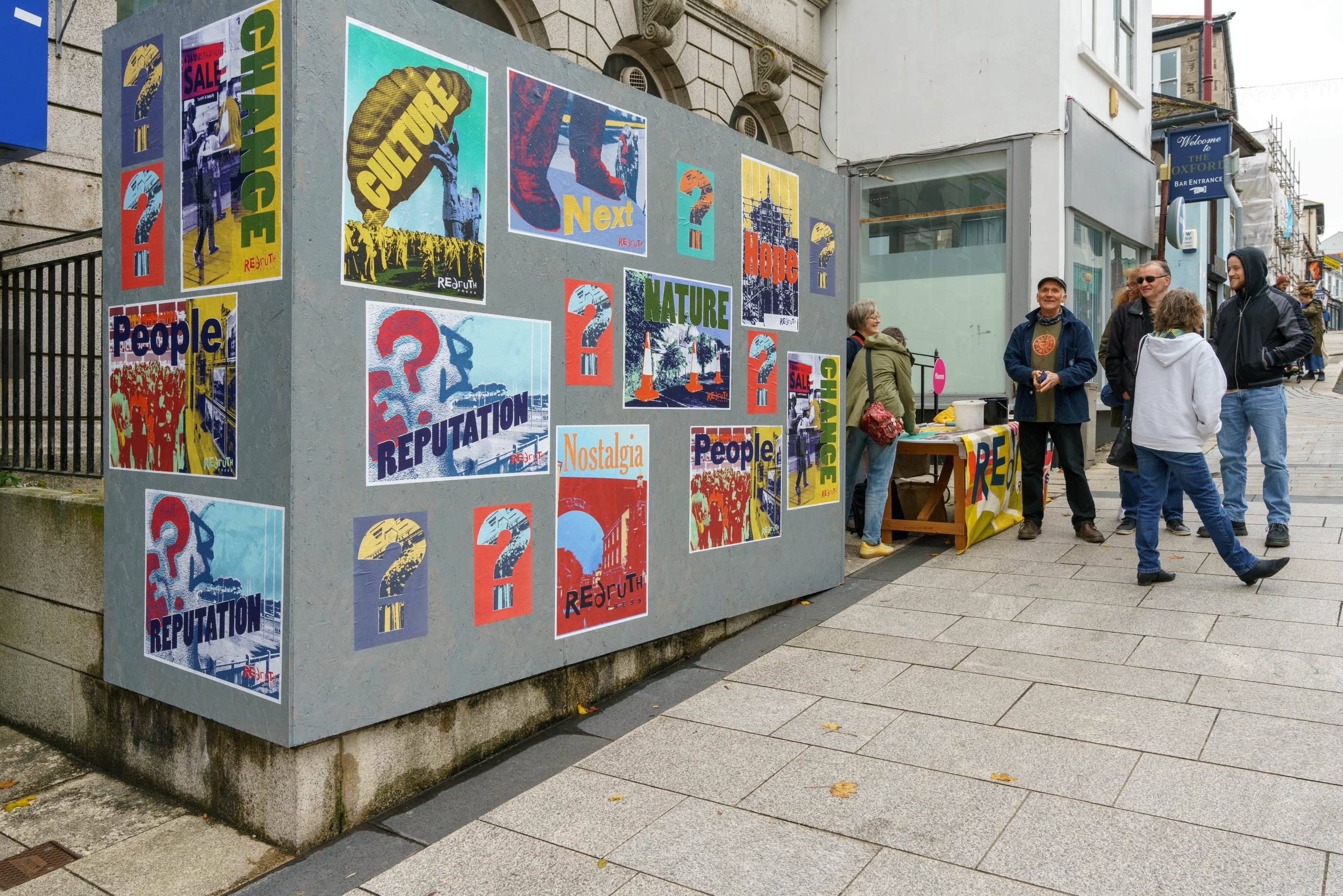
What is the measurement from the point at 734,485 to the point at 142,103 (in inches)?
127

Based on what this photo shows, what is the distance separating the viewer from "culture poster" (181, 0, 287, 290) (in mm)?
3252

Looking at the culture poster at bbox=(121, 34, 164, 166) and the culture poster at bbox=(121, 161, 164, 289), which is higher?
the culture poster at bbox=(121, 34, 164, 166)

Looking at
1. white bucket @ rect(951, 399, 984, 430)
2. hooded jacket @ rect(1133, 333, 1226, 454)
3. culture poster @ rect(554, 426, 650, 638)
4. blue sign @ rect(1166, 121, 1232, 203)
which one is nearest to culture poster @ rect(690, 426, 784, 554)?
culture poster @ rect(554, 426, 650, 638)

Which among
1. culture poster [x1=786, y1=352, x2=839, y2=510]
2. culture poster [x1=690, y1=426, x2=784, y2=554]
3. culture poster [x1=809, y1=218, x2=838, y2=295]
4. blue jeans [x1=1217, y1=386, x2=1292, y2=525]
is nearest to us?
culture poster [x1=690, y1=426, x2=784, y2=554]

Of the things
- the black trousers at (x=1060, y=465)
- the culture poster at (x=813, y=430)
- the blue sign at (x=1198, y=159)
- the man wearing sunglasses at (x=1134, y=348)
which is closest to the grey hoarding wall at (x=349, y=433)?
the culture poster at (x=813, y=430)

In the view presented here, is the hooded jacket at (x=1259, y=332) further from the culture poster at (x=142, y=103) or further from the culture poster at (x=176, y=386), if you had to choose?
the culture poster at (x=142, y=103)

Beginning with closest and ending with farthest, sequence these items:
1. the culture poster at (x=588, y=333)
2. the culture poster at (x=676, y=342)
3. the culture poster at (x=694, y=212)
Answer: the culture poster at (x=588, y=333)
the culture poster at (x=676, y=342)
the culture poster at (x=694, y=212)

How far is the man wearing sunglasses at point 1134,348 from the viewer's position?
6887 millimetres

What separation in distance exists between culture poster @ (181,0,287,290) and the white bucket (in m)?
5.78

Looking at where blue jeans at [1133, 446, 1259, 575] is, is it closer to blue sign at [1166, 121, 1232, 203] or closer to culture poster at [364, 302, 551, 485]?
culture poster at [364, 302, 551, 485]

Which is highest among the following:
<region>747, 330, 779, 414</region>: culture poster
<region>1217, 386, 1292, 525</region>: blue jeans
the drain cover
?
<region>747, 330, 779, 414</region>: culture poster

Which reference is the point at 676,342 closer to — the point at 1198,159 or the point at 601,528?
the point at 601,528

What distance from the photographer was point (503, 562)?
397cm

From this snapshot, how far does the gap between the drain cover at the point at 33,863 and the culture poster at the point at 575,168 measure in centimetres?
285
